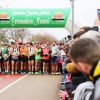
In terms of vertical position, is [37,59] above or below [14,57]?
below

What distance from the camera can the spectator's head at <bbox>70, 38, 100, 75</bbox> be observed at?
2369 mm

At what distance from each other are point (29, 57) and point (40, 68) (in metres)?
0.87

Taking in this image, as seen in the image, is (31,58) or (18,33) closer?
(31,58)

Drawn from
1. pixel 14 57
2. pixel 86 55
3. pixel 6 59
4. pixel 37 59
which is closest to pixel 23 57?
pixel 14 57

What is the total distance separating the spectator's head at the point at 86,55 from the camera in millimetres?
2369

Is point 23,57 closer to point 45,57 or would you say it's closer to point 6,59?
point 6,59

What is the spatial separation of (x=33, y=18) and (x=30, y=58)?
3.08 metres

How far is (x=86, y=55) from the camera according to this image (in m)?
2.37

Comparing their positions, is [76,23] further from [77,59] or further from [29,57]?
[77,59]

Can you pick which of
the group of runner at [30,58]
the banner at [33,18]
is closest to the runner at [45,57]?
the group of runner at [30,58]

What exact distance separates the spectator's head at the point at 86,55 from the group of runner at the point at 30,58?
17.5 meters

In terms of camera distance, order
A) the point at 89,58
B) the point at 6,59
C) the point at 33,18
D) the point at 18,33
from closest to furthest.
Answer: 1. the point at 89,58
2. the point at 6,59
3. the point at 33,18
4. the point at 18,33

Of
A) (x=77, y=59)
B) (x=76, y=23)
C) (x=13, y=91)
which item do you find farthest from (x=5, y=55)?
(x=77, y=59)

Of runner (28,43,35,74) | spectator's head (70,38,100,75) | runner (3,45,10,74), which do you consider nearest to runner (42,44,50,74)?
runner (28,43,35,74)
